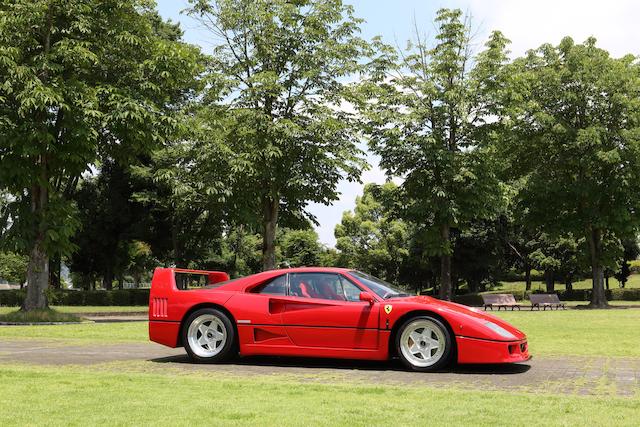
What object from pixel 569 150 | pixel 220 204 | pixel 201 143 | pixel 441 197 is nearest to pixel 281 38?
pixel 201 143

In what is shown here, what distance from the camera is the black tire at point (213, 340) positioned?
382 inches

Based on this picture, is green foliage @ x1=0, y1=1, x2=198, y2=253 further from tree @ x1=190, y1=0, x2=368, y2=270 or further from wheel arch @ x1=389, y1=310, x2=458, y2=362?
wheel arch @ x1=389, y1=310, x2=458, y2=362

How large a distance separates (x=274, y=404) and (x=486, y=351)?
11.3ft

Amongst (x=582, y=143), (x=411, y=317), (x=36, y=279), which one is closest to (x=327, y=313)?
(x=411, y=317)

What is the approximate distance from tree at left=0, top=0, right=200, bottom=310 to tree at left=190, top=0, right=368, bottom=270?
3.45m

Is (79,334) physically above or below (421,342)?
below

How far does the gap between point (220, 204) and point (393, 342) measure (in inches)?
804

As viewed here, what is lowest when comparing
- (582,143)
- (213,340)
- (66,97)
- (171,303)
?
(213,340)

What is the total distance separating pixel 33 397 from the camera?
257 inches

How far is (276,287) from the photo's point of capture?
9.85 meters

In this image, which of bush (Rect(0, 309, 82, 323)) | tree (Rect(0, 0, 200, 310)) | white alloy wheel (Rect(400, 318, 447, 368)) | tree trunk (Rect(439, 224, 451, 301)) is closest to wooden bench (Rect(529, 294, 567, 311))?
tree trunk (Rect(439, 224, 451, 301))

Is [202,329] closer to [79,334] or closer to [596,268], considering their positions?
[79,334]

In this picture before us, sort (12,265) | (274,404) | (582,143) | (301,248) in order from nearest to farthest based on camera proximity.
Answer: (274,404)
(582,143)
(12,265)
(301,248)

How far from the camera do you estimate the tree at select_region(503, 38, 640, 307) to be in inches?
1395
